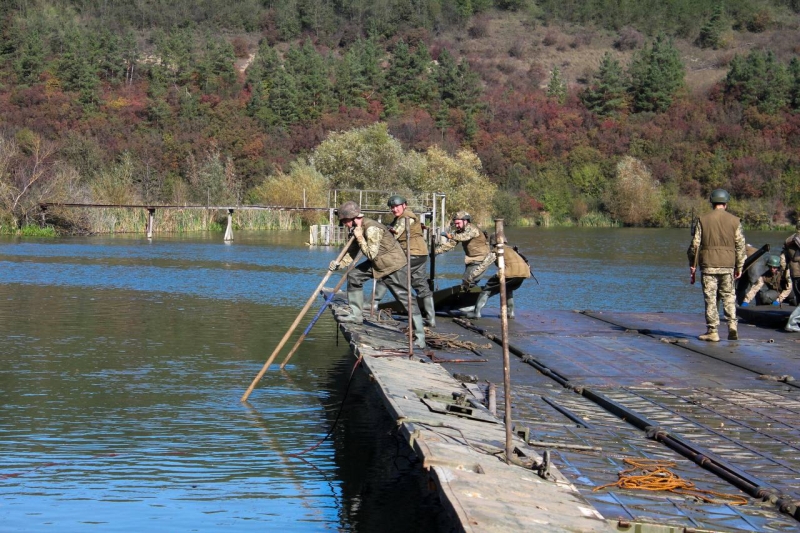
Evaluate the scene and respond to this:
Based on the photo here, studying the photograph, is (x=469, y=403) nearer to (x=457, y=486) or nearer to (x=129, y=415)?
(x=457, y=486)

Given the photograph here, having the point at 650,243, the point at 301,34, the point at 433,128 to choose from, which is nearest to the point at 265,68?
the point at 433,128

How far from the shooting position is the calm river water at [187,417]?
9.02 meters

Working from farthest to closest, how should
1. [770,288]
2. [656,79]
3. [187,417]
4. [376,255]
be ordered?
[656,79], [770,288], [376,255], [187,417]

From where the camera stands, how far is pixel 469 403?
9.77m

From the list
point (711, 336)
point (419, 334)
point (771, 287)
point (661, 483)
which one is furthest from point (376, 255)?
point (771, 287)

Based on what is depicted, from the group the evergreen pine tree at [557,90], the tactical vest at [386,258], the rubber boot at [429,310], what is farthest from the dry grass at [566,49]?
the tactical vest at [386,258]

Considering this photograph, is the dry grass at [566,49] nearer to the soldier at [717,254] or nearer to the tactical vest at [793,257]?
the tactical vest at [793,257]

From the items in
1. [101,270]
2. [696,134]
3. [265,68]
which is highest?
[265,68]

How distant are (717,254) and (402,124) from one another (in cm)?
8799

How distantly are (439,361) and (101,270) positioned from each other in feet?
79.6

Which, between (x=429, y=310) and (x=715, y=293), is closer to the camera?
(x=715, y=293)

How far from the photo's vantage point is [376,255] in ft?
46.0

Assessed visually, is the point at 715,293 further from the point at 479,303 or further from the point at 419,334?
the point at 479,303

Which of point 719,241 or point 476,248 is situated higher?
point 719,241
